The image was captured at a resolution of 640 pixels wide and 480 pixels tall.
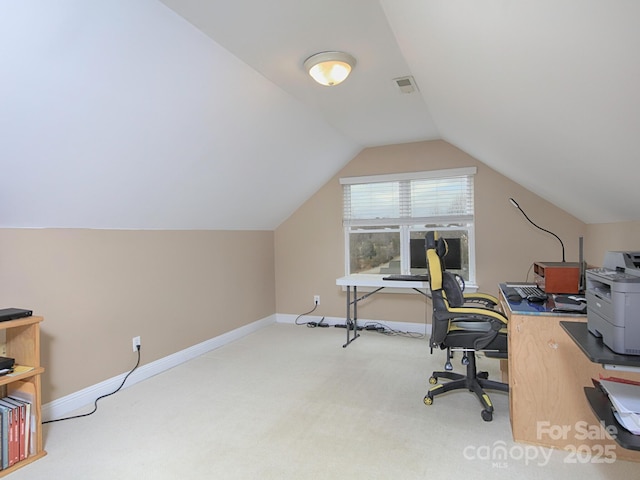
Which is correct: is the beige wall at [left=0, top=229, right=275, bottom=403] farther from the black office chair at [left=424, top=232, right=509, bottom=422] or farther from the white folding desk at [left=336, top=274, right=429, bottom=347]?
the black office chair at [left=424, top=232, right=509, bottom=422]

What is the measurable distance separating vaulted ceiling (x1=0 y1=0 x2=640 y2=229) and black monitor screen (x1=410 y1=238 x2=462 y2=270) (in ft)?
3.83

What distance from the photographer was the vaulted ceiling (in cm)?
133

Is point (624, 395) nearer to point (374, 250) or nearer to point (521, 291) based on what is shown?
point (521, 291)

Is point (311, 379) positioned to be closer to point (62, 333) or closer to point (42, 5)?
point (62, 333)

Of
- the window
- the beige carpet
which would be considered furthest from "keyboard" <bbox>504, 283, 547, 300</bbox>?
the window

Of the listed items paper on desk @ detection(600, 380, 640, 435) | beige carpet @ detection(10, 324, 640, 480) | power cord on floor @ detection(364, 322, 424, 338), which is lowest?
beige carpet @ detection(10, 324, 640, 480)

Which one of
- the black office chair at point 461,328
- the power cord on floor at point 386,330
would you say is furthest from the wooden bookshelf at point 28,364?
the power cord on floor at point 386,330

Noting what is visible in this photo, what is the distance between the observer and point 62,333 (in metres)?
2.73

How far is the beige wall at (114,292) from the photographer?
260cm

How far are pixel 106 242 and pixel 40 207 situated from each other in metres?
0.66

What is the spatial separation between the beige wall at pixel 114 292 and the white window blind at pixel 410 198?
1.66 meters

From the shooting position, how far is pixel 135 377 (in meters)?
3.23

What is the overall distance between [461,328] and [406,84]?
192 cm

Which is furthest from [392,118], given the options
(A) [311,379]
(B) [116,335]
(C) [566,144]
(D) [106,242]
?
(B) [116,335]
